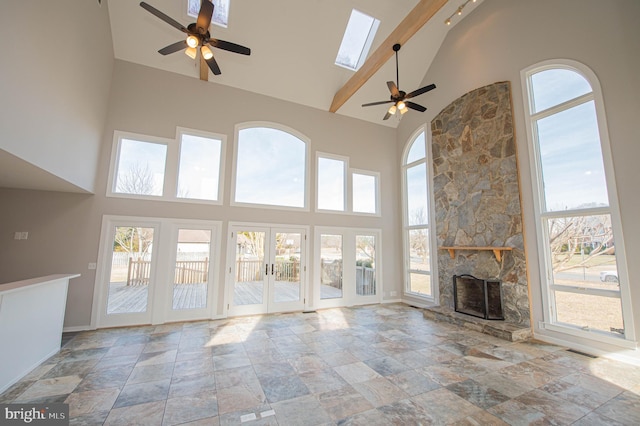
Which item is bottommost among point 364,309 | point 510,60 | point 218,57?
point 364,309

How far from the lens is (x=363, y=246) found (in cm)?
719

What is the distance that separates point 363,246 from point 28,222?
264 inches

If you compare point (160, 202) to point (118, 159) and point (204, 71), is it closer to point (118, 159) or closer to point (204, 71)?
point (118, 159)

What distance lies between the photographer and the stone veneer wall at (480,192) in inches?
193

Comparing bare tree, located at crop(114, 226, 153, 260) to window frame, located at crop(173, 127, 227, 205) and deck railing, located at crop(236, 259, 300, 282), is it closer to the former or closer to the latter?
window frame, located at crop(173, 127, 227, 205)

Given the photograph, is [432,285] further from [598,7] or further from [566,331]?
[598,7]

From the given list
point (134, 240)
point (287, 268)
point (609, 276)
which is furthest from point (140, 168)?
point (609, 276)

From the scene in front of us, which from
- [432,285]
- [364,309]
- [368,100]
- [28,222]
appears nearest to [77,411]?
[28,222]

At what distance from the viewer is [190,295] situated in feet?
17.9

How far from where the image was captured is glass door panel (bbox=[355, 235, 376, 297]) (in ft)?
23.1

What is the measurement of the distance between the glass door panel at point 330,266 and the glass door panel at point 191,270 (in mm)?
2624

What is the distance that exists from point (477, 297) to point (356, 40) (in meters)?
6.35

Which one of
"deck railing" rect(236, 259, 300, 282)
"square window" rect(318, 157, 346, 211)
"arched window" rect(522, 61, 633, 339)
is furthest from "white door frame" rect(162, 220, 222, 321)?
"arched window" rect(522, 61, 633, 339)

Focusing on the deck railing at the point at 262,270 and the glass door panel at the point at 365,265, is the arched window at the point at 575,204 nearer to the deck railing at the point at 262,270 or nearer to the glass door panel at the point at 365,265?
the glass door panel at the point at 365,265
